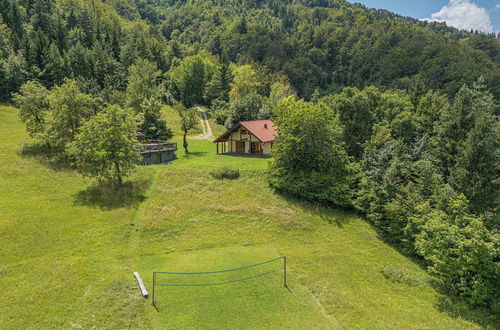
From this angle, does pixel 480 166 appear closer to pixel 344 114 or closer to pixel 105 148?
pixel 344 114

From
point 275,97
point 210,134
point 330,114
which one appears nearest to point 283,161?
point 330,114

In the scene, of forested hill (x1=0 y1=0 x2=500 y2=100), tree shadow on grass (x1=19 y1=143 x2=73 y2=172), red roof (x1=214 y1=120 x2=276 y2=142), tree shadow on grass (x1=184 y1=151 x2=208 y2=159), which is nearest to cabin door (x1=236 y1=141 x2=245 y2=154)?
red roof (x1=214 y1=120 x2=276 y2=142)

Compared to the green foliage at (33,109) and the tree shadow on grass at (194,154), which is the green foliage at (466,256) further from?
the green foliage at (33,109)

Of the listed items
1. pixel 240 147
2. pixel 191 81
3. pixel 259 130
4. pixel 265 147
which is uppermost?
pixel 191 81

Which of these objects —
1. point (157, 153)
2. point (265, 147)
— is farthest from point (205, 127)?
point (157, 153)

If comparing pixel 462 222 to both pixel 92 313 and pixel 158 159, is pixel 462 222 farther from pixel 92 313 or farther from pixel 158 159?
pixel 158 159
